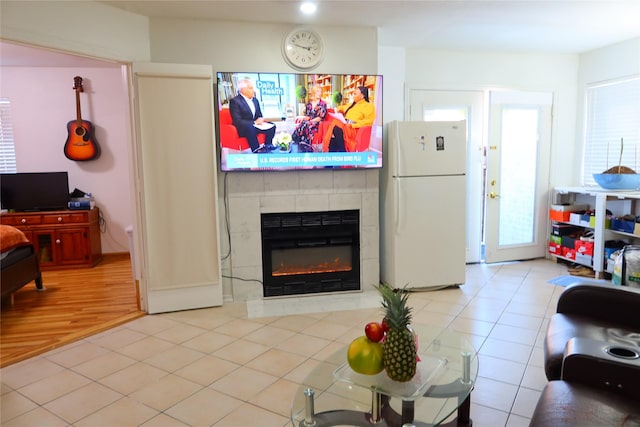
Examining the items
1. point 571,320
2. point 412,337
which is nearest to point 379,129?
point 571,320

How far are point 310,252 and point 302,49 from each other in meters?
1.85

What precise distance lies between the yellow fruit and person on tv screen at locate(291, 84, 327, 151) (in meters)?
2.35

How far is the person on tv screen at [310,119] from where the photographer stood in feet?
12.5

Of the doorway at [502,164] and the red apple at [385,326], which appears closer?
the red apple at [385,326]

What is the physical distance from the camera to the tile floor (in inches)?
89.8

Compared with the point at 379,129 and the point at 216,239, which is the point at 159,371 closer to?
the point at 216,239

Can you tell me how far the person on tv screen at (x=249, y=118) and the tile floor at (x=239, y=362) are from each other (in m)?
1.45

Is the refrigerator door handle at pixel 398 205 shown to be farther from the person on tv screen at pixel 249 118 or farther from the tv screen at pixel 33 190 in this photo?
the tv screen at pixel 33 190

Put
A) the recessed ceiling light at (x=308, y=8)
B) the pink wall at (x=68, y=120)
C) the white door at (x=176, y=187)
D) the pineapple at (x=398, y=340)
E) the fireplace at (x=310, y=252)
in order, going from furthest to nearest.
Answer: the pink wall at (x=68, y=120) → the fireplace at (x=310, y=252) → the white door at (x=176, y=187) → the recessed ceiling light at (x=308, y=8) → the pineapple at (x=398, y=340)

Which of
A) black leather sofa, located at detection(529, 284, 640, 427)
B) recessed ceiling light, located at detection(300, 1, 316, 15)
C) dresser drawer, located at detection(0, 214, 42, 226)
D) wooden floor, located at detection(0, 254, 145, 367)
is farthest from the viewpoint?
dresser drawer, located at detection(0, 214, 42, 226)

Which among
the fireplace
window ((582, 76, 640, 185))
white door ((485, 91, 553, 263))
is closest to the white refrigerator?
the fireplace

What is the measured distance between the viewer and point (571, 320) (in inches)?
90.7

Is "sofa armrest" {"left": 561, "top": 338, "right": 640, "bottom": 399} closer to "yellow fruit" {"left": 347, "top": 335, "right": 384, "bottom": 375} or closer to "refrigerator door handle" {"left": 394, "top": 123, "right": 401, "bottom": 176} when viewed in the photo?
"yellow fruit" {"left": 347, "top": 335, "right": 384, "bottom": 375}

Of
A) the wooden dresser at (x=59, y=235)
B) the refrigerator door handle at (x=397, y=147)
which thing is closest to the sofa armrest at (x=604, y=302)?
the refrigerator door handle at (x=397, y=147)
